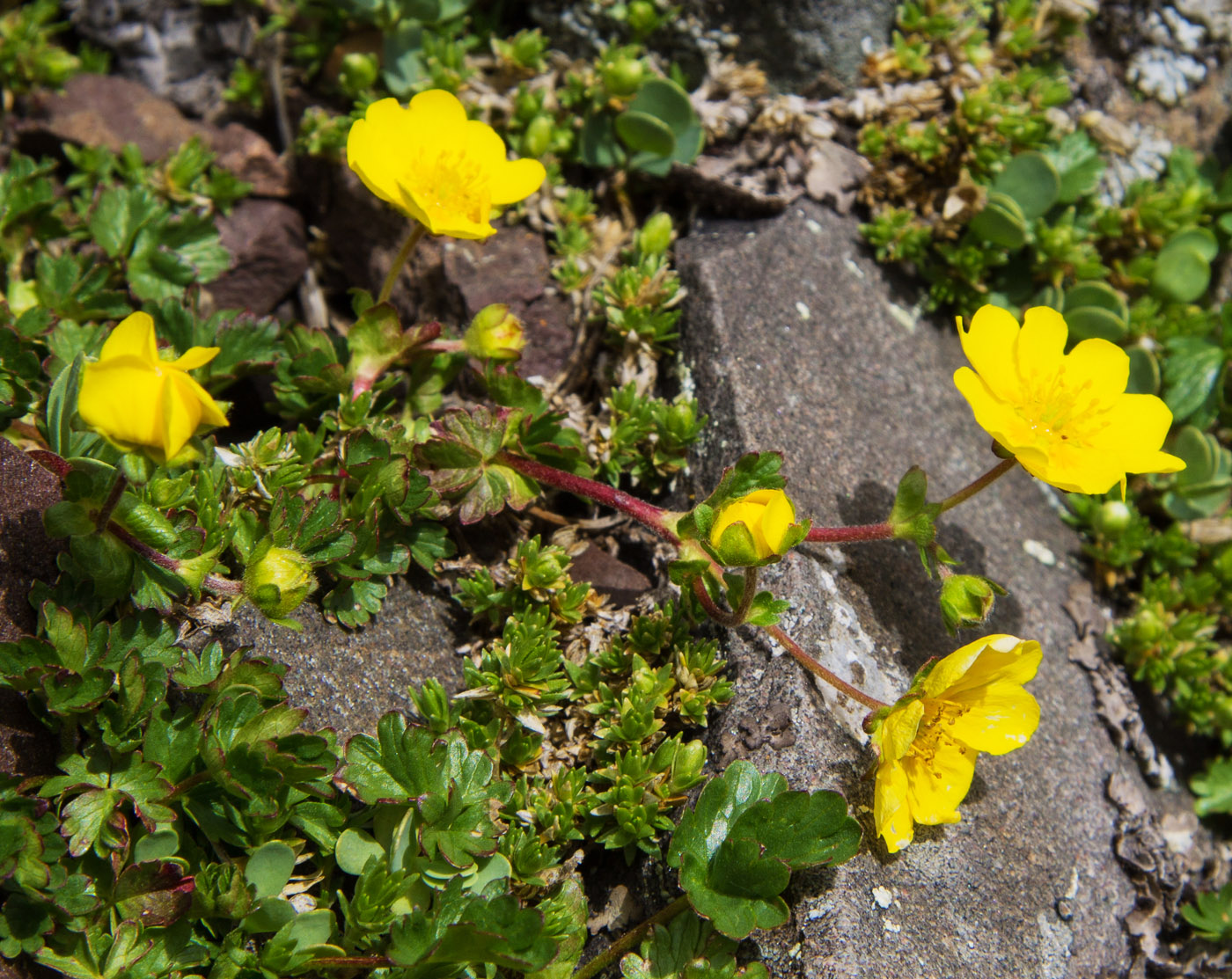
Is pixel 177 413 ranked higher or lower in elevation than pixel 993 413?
higher

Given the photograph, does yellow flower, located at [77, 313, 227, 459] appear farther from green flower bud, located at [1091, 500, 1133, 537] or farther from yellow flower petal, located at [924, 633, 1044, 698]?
green flower bud, located at [1091, 500, 1133, 537]

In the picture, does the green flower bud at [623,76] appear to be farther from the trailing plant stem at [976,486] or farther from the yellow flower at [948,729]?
the yellow flower at [948,729]

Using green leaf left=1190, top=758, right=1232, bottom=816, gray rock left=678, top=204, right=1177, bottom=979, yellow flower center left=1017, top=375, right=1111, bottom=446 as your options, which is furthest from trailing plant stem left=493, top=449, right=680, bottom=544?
green leaf left=1190, top=758, right=1232, bottom=816

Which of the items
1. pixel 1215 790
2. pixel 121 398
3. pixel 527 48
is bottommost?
pixel 1215 790

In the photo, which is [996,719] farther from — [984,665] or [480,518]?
[480,518]

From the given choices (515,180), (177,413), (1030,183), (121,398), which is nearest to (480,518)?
(177,413)

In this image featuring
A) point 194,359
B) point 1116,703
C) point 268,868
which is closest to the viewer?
point 194,359

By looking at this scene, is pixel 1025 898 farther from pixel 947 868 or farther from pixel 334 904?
pixel 334 904
